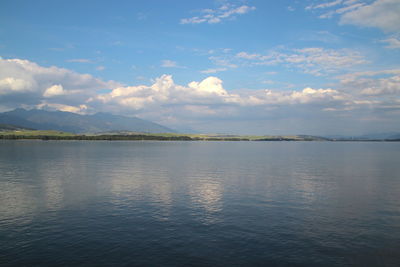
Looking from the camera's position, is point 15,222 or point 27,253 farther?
point 15,222

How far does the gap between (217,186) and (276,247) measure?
2950cm

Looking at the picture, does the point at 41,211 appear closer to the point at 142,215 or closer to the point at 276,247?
the point at 142,215

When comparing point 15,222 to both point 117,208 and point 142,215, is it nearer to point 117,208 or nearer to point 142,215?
point 117,208

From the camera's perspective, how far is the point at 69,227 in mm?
30766

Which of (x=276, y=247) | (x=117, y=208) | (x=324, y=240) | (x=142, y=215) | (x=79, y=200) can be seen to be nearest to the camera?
(x=276, y=247)

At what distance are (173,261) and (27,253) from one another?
12.5 meters

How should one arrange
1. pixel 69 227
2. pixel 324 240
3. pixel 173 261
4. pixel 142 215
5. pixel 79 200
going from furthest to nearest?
1. pixel 79 200
2. pixel 142 215
3. pixel 69 227
4. pixel 324 240
5. pixel 173 261

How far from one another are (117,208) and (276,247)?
2204 centimetres

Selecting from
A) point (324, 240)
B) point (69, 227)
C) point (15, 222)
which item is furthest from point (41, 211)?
point (324, 240)

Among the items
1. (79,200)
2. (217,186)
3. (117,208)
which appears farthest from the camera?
(217,186)

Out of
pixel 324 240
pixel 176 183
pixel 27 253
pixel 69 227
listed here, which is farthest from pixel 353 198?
pixel 27 253

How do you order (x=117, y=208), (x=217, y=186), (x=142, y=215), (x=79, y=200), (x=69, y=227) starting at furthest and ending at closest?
(x=217, y=186), (x=79, y=200), (x=117, y=208), (x=142, y=215), (x=69, y=227)

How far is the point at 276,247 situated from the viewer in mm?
26281

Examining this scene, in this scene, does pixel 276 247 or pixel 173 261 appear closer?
pixel 173 261
